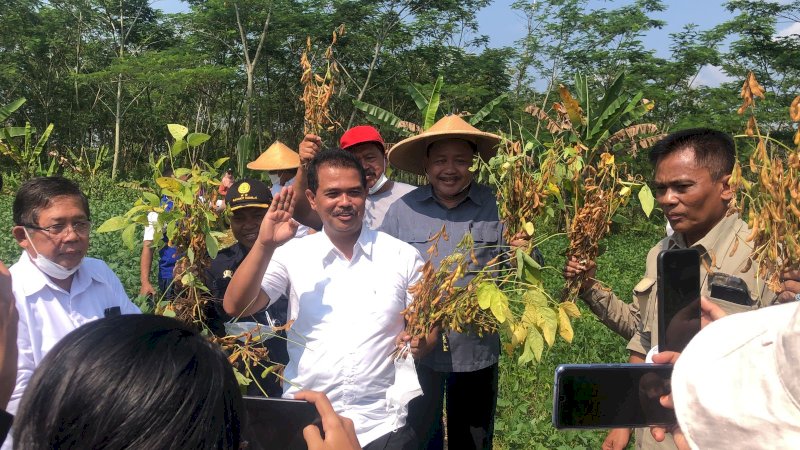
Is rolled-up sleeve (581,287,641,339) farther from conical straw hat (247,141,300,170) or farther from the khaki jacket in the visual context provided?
conical straw hat (247,141,300,170)

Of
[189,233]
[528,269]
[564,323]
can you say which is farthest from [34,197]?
[564,323]

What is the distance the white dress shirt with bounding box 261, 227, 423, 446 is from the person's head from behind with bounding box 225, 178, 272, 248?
749mm

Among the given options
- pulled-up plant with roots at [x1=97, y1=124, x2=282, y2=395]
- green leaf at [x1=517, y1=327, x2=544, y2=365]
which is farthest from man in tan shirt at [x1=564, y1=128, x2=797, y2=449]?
pulled-up plant with roots at [x1=97, y1=124, x2=282, y2=395]

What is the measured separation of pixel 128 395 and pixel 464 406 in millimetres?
2453

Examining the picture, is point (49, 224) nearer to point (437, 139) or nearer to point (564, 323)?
point (437, 139)

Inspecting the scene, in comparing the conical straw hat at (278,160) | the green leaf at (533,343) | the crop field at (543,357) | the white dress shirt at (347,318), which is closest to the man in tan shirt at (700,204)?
the green leaf at (533,343)

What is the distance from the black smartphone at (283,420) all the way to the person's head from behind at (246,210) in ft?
6.29

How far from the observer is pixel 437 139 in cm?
330

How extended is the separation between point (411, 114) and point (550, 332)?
64.2ft

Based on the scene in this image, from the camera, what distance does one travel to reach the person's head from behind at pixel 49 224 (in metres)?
2.41

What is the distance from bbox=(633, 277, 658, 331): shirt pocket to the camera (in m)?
2.42

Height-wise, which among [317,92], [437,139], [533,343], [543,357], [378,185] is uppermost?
[317,92]

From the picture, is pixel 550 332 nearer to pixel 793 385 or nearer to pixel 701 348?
pixel 701 348

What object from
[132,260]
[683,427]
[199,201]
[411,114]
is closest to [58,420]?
[683,427]
